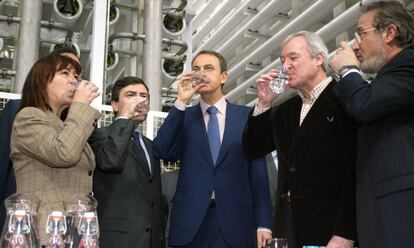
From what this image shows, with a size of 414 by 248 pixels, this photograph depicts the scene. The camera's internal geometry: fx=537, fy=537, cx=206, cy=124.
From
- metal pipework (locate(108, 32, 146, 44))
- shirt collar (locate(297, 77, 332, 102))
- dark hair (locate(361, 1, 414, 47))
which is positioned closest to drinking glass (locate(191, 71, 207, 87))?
shirt collar (locate(297, 77, 332, 102))

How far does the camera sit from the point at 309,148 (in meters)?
1.78

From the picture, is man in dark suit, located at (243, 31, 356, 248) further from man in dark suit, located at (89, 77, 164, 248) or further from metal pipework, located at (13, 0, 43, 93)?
metal pipework, located at (13, 0, 43, 93)

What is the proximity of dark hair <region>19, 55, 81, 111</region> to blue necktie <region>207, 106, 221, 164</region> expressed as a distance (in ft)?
2.06

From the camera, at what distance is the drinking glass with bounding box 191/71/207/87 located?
2.21 meters

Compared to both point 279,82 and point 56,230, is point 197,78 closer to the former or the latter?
point 279,82

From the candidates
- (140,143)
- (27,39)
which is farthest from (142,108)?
(27,39)

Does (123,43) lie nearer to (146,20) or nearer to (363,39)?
(146,20)

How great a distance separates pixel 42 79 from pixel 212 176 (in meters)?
0.74

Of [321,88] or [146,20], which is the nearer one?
[321,88]

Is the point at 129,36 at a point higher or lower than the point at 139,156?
higher

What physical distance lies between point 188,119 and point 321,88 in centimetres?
60

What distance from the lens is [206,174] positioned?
2088mm

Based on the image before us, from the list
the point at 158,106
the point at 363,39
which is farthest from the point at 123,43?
the point at 363,39

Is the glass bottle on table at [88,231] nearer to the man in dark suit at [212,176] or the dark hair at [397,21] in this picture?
the man in dark suit at [212,176]
